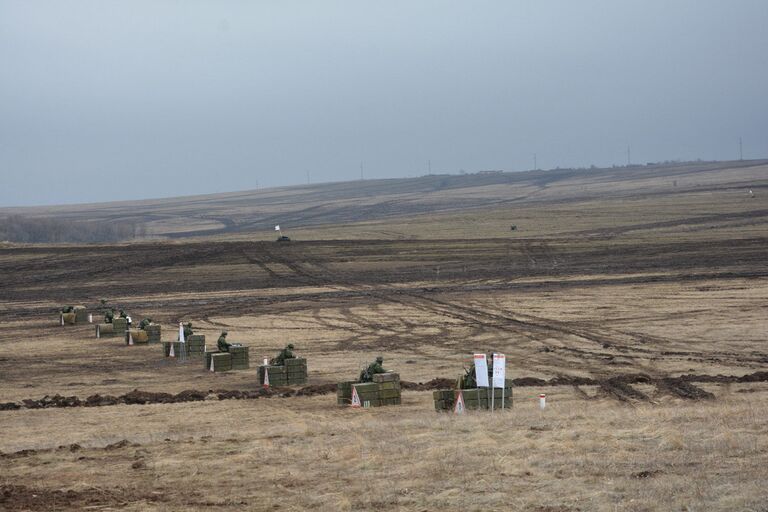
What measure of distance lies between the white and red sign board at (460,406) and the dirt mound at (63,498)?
346 inches

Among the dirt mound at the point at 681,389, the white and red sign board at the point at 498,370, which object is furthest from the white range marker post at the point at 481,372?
the dirt mound at the point at 681,389

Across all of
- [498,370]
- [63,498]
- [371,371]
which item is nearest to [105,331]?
[371,371]

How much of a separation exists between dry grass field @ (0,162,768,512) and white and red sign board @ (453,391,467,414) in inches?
17.7

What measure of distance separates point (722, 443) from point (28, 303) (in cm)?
4776

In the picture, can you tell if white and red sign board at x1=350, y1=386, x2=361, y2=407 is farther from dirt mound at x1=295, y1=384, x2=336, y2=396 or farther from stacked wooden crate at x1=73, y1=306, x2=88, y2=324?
stacked wooden crate at x1=73, y1=306, x2=88, y2=324

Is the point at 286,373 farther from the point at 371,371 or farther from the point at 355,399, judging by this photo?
the point at 355,399

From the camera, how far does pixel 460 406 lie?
72.0 feet

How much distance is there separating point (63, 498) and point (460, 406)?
31.8 feet

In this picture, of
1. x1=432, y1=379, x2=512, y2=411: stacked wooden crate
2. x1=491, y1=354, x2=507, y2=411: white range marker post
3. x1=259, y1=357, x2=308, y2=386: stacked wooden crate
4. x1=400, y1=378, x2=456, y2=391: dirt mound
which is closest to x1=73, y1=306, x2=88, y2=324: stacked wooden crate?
x1=259, y1=357, x2=308, y2=386: stacked wooden crate

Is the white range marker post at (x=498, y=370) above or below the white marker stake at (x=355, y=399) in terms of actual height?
above

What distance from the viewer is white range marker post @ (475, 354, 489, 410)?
21.9 m

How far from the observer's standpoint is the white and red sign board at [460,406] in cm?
2187

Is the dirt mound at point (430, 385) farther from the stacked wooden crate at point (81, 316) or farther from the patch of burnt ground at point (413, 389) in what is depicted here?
the stacked wooden crate at point (81, 316)

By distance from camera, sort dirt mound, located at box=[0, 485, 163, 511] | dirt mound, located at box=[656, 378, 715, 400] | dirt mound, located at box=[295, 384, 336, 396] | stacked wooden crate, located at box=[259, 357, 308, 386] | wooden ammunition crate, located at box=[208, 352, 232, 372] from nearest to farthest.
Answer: dirt mound, located at box=[0, 485, 163, 511], dirt mound, located at box=[656, 378, 715, 400], dirt mound, located at box=[295, 384, 336, 396], stacked wooden crate, located at box=[259, 357, 308, 386], wooden ammunition crate, located at box=[208, 352, 232, 372]
